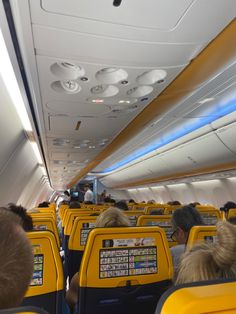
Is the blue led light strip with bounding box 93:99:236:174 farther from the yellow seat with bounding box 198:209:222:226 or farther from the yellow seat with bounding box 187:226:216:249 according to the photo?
the yellow seat with bounding box 187:226:216:249

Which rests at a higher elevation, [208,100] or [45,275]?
[208,100]

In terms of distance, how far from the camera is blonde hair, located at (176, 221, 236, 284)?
1403 mm

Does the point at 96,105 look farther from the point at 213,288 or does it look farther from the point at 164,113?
the point at 213,288

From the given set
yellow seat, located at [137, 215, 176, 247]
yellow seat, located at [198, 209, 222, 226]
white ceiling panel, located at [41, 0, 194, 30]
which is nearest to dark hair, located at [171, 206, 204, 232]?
yellow seat, located at [137, 215, 176, 247]

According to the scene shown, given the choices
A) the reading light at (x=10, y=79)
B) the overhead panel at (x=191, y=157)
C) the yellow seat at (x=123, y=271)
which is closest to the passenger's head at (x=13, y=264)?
the yellow seat at (x=123, y=271)

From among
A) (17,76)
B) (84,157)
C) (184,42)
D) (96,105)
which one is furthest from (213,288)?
(84,157)

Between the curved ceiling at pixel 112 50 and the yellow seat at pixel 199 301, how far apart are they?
1.87 meters

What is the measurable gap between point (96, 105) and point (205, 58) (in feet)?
6.02

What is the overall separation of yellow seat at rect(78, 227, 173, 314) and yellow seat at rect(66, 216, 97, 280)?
157 centimetres

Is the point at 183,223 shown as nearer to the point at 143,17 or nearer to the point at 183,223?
the point at 183,223

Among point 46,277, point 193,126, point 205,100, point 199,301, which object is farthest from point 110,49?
point 193,126

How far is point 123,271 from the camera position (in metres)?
2.36

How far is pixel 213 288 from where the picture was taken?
2.89ft

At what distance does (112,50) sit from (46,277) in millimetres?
1858
